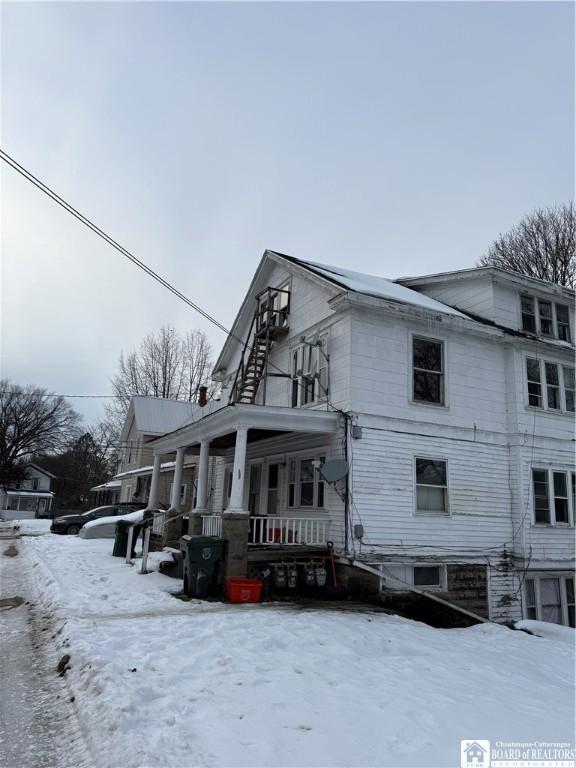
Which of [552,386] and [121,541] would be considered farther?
[121,541]

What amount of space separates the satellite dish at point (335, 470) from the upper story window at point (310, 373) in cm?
215

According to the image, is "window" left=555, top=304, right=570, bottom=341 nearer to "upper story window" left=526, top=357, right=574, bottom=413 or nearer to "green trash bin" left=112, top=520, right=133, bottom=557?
"upper story window" left=526, top=357, right=574, bottom=413

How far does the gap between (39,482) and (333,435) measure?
221 ft

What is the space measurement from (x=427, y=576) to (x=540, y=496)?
425 cm

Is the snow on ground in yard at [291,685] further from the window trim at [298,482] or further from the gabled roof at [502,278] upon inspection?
the gabled roof at [502,278]

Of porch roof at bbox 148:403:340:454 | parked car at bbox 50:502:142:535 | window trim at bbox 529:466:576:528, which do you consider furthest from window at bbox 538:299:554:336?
parked car at bbox 50:502:142:535

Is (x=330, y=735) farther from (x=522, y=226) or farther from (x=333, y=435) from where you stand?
(x=522, y=226)

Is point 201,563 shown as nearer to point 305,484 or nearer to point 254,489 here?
point 305,484

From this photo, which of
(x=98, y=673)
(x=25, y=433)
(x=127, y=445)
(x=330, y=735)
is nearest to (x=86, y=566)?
(x=98, y=673)

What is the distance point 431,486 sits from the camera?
12898mm

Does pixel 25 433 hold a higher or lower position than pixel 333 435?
higher

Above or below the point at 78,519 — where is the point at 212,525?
above

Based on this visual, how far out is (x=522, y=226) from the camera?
92.9 feet

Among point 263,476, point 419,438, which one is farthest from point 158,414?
point 419,438
